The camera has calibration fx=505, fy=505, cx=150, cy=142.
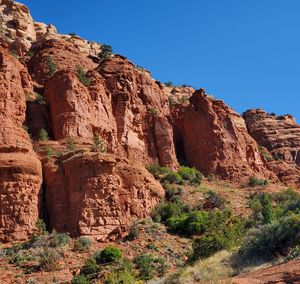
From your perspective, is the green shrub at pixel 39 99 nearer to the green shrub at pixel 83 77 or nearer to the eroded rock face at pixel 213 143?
the green shrub at pixel 83 77

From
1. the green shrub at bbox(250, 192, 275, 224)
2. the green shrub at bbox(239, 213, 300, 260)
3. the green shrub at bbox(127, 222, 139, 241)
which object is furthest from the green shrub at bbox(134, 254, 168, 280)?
the green shrub at bbox(250, 192, 275, 224)

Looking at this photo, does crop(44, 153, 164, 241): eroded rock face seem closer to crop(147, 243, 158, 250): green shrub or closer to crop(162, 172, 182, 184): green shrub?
crop(147, 243, 158, 250): green shrub

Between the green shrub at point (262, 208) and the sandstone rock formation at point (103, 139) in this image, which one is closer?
the sandstone rock formation at point (103, 139)

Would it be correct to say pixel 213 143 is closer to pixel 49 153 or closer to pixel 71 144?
pixel 71 144

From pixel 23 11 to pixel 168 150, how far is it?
46.6m

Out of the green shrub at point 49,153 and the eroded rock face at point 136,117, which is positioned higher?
the eroded rock face at point 136,117

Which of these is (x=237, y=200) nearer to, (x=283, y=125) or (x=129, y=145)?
(x=129, y=145)

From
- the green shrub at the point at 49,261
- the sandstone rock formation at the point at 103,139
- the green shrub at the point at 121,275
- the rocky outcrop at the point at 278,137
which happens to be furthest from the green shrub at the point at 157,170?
the green shrub at the point at 121,275

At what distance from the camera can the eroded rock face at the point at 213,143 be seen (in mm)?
55438

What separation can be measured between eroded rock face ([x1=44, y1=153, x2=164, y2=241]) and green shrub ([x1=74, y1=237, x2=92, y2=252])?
125cm

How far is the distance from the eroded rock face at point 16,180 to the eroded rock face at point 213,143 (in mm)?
22102

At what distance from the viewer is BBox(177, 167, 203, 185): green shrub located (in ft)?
163

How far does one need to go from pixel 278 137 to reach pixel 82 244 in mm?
48089

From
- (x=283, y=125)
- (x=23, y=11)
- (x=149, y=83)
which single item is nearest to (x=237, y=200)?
(x=149, y=83)
